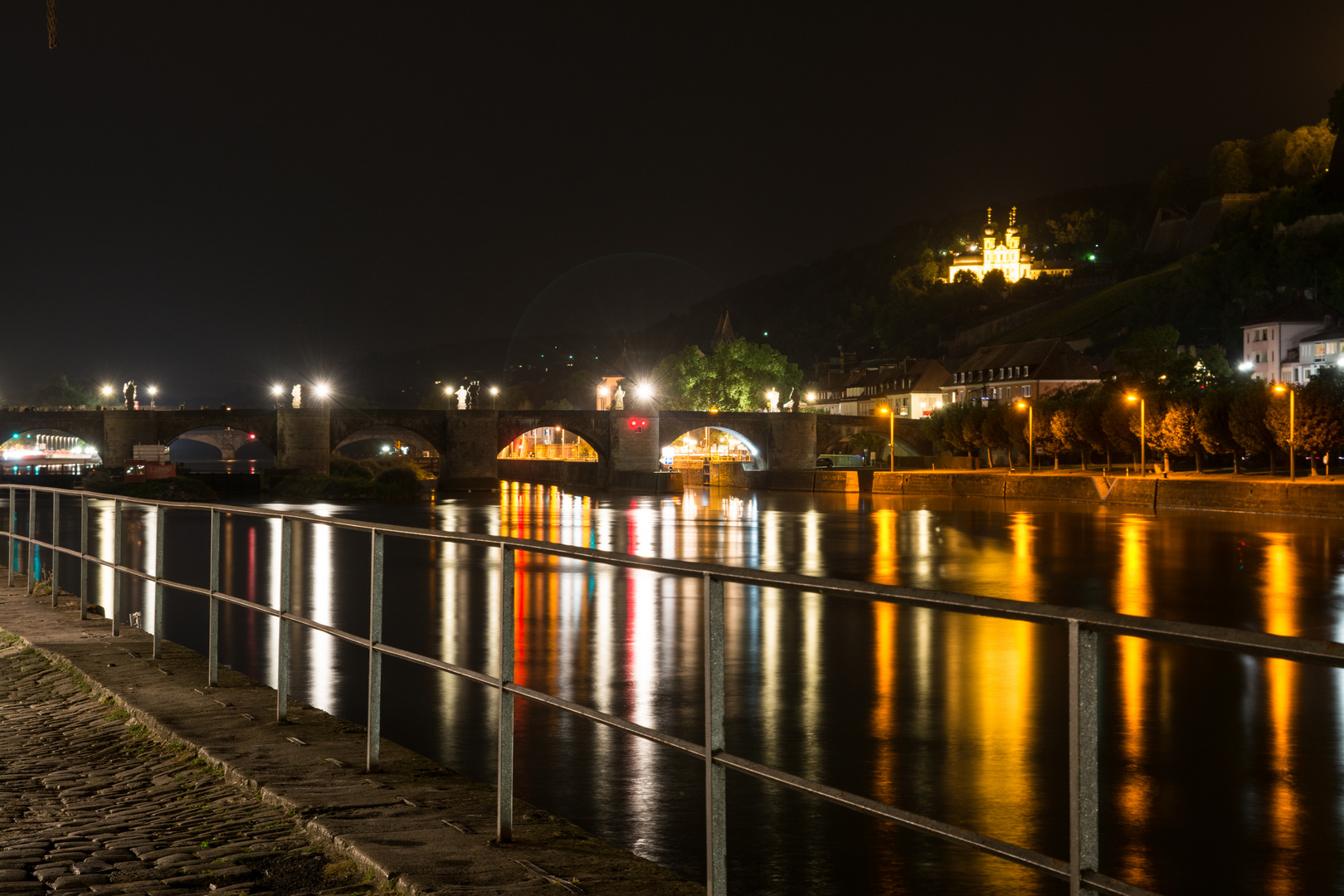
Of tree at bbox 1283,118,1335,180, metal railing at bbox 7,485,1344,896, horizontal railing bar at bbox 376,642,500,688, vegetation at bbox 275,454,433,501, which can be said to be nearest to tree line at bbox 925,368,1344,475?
vegetation at bbox 275,454,433,501

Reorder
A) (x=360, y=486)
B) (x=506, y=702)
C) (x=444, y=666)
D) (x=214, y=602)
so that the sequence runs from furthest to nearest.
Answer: (x=360, y=486), (x=214, y=602), (x=444, y=666), (x=506, y=702)

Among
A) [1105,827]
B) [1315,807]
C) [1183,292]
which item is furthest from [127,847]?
[1183,292]

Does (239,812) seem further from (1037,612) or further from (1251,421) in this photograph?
(1251,421)

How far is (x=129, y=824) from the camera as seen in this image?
15.7ft

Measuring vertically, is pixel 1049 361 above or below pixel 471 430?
above

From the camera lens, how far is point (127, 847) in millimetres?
4465

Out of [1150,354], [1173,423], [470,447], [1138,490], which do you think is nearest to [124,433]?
[470,447]

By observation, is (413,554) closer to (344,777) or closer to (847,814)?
(847,814)

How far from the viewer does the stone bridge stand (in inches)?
2992

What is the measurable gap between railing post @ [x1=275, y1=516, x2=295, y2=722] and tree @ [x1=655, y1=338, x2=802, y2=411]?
4072 inches

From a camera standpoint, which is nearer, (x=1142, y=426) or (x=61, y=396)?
(x=1142, y=426)

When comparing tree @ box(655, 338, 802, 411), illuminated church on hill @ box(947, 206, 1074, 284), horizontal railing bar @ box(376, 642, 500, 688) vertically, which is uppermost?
illuminated church on hill @ box(947, 206, 1074, 284)

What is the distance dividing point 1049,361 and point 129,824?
104 m

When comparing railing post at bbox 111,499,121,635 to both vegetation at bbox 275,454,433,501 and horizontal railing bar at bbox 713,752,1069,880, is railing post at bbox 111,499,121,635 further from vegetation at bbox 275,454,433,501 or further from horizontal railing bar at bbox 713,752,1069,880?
vegetation at bbox 275,454,433,501
